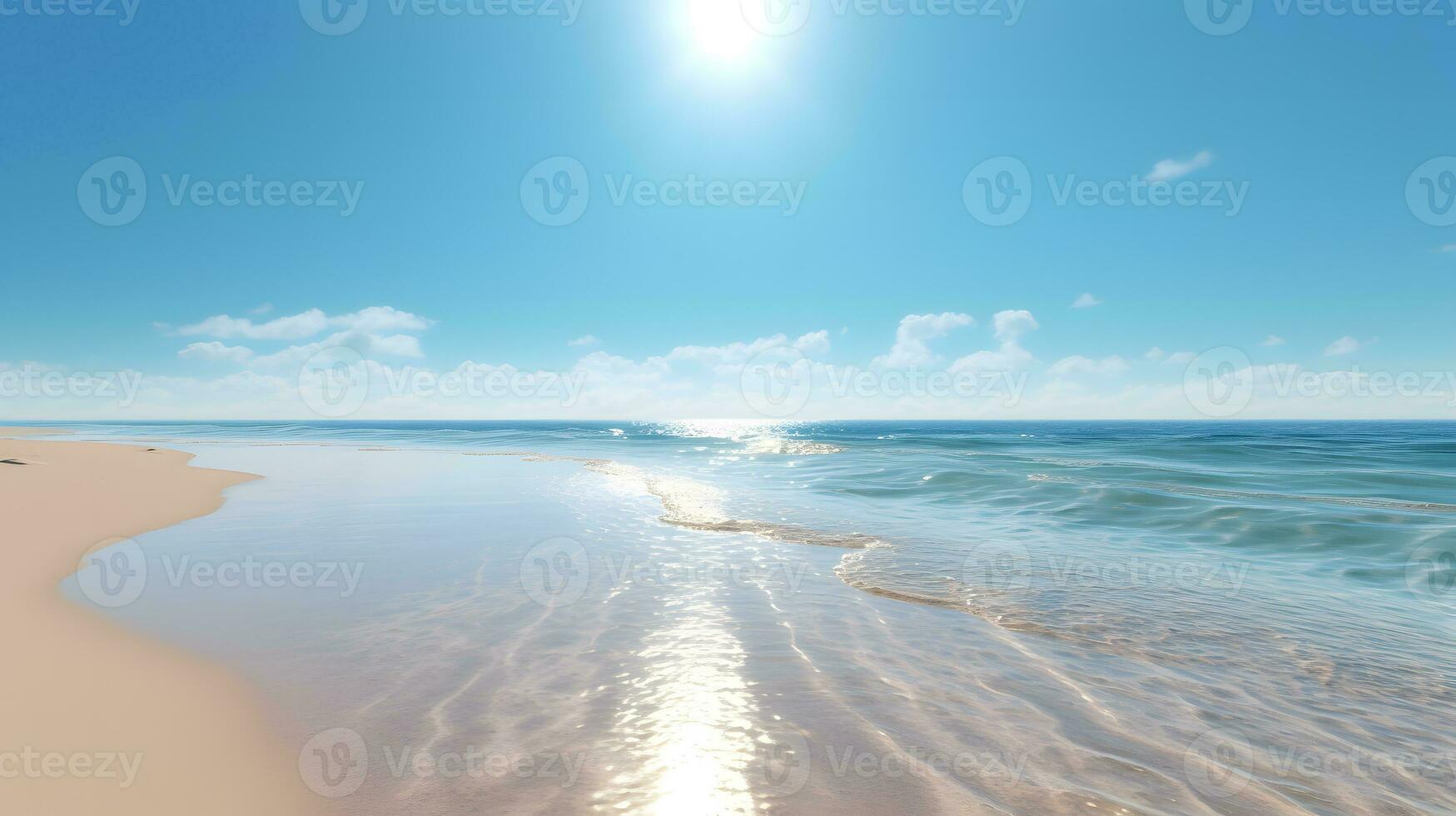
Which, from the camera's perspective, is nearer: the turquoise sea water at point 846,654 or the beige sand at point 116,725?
the beige sand at point 116,725

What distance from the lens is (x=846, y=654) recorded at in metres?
6.36

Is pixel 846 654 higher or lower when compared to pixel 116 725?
lower

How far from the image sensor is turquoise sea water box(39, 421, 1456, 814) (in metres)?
4.12

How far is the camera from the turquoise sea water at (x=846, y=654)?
13.5 ft

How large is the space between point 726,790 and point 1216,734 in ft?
14.0

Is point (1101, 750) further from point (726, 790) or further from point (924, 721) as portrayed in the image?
point (726, 790)

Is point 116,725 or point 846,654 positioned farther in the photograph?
point 846,654

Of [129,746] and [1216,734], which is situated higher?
[129,746]

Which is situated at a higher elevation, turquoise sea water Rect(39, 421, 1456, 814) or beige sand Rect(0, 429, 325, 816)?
beige sand Rect(0, 429, 325, 816)

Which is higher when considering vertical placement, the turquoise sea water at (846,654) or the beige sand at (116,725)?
the beige sand at (116,725)

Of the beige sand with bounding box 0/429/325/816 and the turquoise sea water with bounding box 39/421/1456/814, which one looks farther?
the turquoise sea water with bounding box 39/421/1456/814

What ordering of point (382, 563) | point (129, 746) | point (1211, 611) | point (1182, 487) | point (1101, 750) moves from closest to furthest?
point (129, 746), point (1101, 750), point (1211, 611), point (382, 563), point (1182, 487)

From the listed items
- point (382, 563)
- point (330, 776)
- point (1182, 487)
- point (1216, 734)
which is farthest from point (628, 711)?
point (1182, 487)

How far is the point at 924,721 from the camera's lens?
4.91 m
